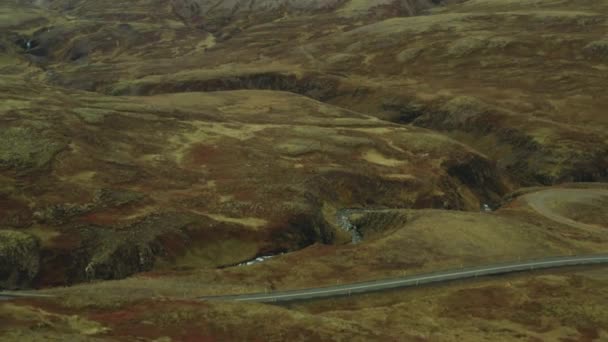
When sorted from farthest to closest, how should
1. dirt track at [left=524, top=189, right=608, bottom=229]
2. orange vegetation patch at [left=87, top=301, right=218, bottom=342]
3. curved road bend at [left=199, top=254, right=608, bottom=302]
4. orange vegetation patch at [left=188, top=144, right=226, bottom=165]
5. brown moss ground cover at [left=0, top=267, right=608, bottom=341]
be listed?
orange vegetation patch at [left=188, top=144, right=226, bottom=165] < dirt track at [left=524, top=189, right=608, bottom=229] < curved road bend at [left=199, top=254, right=608, bottom=302] < brown moss ground cover at [left=0, top=267, right=608, bottom=341] < orange vegetation patch at [left=87, top=301, right=218, bottom=342]

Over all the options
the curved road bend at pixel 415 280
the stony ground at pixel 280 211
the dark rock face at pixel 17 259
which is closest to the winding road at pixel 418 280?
the curved road bend at pixel 415 280

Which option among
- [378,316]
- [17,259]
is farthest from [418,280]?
[17,259]

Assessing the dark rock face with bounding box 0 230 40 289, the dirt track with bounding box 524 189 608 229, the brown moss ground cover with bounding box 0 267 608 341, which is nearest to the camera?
the brown moss ground cover with bounding box 0 267 608 341

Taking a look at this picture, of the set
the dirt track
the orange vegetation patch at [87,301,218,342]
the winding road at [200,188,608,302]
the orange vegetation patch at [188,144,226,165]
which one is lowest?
the dirt track

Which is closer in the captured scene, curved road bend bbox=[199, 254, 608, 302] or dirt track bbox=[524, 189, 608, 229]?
curved road bend bbox=[199, 254, 608, 302]

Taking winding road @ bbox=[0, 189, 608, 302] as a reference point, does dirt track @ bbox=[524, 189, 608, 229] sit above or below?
below

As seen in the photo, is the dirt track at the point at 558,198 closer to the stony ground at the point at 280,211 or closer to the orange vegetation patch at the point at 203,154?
the stony ground at the point at 280,211

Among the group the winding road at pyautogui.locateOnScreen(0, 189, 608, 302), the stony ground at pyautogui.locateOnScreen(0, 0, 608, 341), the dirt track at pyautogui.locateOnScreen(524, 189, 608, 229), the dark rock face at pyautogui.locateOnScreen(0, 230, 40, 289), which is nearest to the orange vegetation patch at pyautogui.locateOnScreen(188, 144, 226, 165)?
the stony ground at pyautogui.locateOnScreen(0, 0, 608, 341)

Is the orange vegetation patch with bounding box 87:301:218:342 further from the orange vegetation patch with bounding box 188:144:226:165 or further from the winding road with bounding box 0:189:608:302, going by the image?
the orange vegetation patch with bounding box 188:144:226:165
